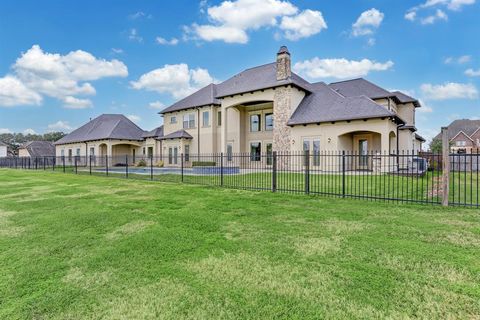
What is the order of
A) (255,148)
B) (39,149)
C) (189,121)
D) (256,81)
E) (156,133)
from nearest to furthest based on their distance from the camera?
(256,81) < (255,148) < (189,121) < (156,133) < (39,149)

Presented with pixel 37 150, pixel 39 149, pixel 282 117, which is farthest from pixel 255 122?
pixel 39 149

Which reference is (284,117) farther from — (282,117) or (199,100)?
(199,100)

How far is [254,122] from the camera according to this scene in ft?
81.6

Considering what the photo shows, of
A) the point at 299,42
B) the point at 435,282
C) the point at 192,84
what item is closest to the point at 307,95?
the point at 299,42

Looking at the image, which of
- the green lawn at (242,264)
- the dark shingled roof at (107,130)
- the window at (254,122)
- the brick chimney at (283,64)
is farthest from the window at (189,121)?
the green lawn at (242,264)

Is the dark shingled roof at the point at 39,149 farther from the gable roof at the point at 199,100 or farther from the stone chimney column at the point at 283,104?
the stone chimney column at the point at 283,104

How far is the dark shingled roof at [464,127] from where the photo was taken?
174 ft

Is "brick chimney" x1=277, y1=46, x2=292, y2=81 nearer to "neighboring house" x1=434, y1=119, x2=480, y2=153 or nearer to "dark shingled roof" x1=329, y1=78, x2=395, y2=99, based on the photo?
"dark shingled roof" x1=329, y1=78, x2=395, y2=99

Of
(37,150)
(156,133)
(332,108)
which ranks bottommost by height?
(37,150)

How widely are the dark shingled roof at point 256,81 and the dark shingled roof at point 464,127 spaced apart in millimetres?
45651

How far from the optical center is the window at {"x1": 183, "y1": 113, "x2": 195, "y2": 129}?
92.2 ft

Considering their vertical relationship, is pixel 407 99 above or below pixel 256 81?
below

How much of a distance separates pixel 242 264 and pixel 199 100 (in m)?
26.0

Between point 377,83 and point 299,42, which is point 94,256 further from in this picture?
point 377,83
